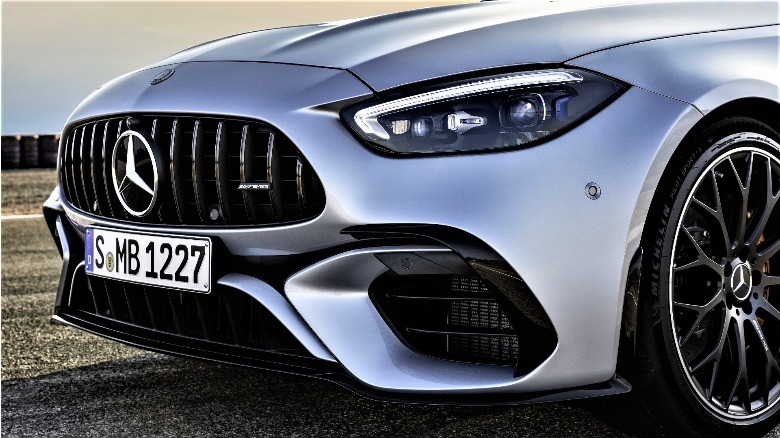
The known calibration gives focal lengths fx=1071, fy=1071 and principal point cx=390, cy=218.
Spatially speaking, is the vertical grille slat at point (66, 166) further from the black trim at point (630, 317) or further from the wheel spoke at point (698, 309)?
the wheel spoke at point (698, 309)

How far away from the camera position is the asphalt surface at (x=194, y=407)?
3.18 meters

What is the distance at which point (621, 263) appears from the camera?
2666mm

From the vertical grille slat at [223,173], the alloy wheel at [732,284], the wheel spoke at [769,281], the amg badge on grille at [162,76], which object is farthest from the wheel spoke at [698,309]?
the amg badge on grille at [162,76]

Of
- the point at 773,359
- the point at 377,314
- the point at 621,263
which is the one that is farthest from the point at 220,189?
the point at 773,359

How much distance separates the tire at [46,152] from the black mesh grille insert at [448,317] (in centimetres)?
1645

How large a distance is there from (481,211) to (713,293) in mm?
870

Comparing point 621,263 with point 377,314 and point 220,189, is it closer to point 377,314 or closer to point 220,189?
point 377,314

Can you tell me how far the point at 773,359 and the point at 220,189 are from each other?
5.62ft

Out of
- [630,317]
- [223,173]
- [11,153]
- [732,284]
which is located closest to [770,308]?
[732,284]

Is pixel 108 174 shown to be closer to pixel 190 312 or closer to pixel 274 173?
pixel 190 312

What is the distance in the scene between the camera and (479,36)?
9.61 ft

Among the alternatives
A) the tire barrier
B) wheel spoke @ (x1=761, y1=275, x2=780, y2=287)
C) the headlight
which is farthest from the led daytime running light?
the tire barrier

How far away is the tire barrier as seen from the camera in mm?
18344

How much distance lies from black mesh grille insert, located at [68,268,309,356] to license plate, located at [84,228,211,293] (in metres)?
0.05
